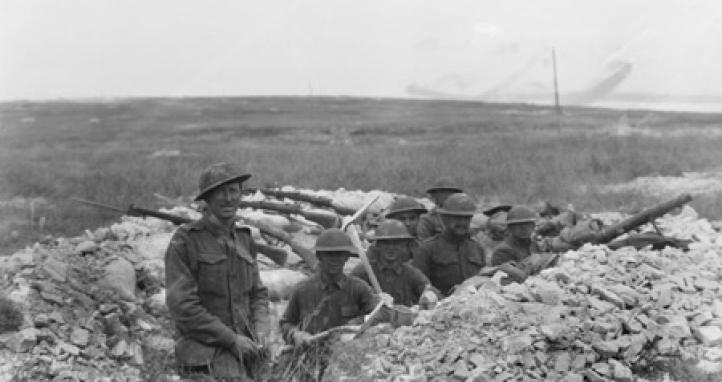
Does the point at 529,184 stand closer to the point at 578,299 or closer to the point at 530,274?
the point at 530,274

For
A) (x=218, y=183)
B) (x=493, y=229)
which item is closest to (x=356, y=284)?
(x=218, y=183)

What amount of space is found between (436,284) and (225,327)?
3.43m

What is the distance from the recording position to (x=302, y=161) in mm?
19828

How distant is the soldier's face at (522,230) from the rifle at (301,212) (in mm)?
2878

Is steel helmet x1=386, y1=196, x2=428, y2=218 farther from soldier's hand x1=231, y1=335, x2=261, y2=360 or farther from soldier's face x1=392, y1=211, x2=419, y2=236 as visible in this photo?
soldier's hand x1=231, y1=335, x2=261, y2=360

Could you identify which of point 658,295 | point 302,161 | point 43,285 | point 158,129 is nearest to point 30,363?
point 43,285

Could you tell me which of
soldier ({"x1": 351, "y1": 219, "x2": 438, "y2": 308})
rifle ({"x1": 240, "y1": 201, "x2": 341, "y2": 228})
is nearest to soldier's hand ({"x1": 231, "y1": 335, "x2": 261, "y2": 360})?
soldier ({"x1": 351, "y1": 219, "x2": 438, "y2": 308})

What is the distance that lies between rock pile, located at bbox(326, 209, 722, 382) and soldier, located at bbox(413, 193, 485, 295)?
5.57 ft

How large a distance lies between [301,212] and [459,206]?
11.2 feet

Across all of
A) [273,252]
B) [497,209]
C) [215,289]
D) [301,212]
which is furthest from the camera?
[497,209]

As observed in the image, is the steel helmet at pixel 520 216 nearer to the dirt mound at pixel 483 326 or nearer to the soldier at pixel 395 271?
the dirt mound at pixel 483 326

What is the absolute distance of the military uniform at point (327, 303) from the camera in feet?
20.1

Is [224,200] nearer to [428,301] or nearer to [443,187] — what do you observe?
[428,301]

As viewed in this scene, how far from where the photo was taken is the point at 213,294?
5520 millimetres
